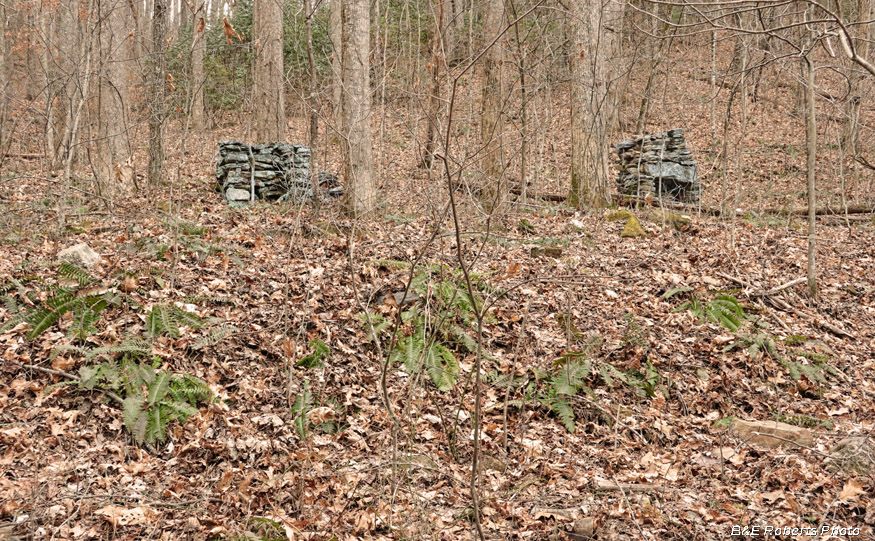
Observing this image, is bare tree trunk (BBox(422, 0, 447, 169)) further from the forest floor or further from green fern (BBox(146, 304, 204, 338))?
green fern (BBox(146, 304, 204, 338))

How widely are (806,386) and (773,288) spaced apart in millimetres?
1973

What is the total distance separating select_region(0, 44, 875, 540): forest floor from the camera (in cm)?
380

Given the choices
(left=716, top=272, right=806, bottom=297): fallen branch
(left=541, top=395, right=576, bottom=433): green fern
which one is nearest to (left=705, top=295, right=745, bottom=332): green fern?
(left=716, top=272, right=806, bottom=297): fallen branch

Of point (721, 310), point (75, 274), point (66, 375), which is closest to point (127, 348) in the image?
point (66, 375)

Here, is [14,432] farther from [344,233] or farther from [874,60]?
[874,60]

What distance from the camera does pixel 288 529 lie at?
11.7 feet

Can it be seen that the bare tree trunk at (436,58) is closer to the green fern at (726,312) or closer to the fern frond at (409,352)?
the fern frond at (409,352)

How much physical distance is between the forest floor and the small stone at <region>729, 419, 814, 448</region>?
64 millimetres

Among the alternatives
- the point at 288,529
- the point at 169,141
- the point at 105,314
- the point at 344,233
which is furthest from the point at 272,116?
the point at 288,529

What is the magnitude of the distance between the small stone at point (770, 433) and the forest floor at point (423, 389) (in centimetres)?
6

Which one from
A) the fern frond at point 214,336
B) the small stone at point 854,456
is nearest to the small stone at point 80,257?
the fern frond at point 214,336

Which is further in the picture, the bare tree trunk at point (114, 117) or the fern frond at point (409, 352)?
the bare tree trunk at point (114, 117)

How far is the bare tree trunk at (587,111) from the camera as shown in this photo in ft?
33.4

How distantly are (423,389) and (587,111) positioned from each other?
23.0 feet
